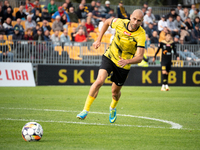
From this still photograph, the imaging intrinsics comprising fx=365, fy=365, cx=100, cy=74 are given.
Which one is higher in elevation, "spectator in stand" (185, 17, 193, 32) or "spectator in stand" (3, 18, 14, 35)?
"spectator in stand" (3, 18, 14, 35)

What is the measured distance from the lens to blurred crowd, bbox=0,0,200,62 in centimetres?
2025

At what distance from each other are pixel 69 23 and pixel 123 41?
50.8 ft

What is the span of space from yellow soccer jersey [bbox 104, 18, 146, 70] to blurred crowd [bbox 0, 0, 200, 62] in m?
11.8

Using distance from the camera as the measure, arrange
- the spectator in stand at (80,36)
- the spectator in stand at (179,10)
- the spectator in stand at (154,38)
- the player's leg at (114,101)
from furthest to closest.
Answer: the spectator in stand at (179,10), the spectator in stand at (154,38), the spectator in stand at (80,36), the player's leg at (114,101)

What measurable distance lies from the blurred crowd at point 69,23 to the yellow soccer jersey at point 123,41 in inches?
463

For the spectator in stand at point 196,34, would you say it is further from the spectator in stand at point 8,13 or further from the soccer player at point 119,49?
the soccer player at point 119,49

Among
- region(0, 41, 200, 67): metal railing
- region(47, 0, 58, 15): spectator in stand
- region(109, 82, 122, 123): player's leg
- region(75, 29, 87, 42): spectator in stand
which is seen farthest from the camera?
region(47, 0, 58, 15): spectator in stand

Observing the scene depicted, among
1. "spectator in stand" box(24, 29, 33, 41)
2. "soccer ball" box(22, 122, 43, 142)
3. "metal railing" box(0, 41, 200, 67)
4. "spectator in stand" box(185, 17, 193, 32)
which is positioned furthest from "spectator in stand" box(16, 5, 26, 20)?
"soccer ball" box(22, 122, 43, 142)

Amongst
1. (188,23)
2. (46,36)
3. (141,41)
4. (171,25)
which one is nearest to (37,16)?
(46,36)

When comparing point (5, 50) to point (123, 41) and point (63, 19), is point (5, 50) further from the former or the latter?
point (123, 41)

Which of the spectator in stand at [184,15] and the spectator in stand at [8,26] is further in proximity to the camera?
the spectator in stand at [184,15]

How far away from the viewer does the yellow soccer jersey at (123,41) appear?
24.4 feet

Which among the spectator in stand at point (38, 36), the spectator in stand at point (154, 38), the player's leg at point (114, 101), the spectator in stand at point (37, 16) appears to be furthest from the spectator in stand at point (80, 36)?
the player's leg at point (114, 101)

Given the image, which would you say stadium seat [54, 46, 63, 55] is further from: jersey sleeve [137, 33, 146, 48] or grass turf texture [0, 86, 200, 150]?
jersey sleeve [137, 33, 146, 48]
